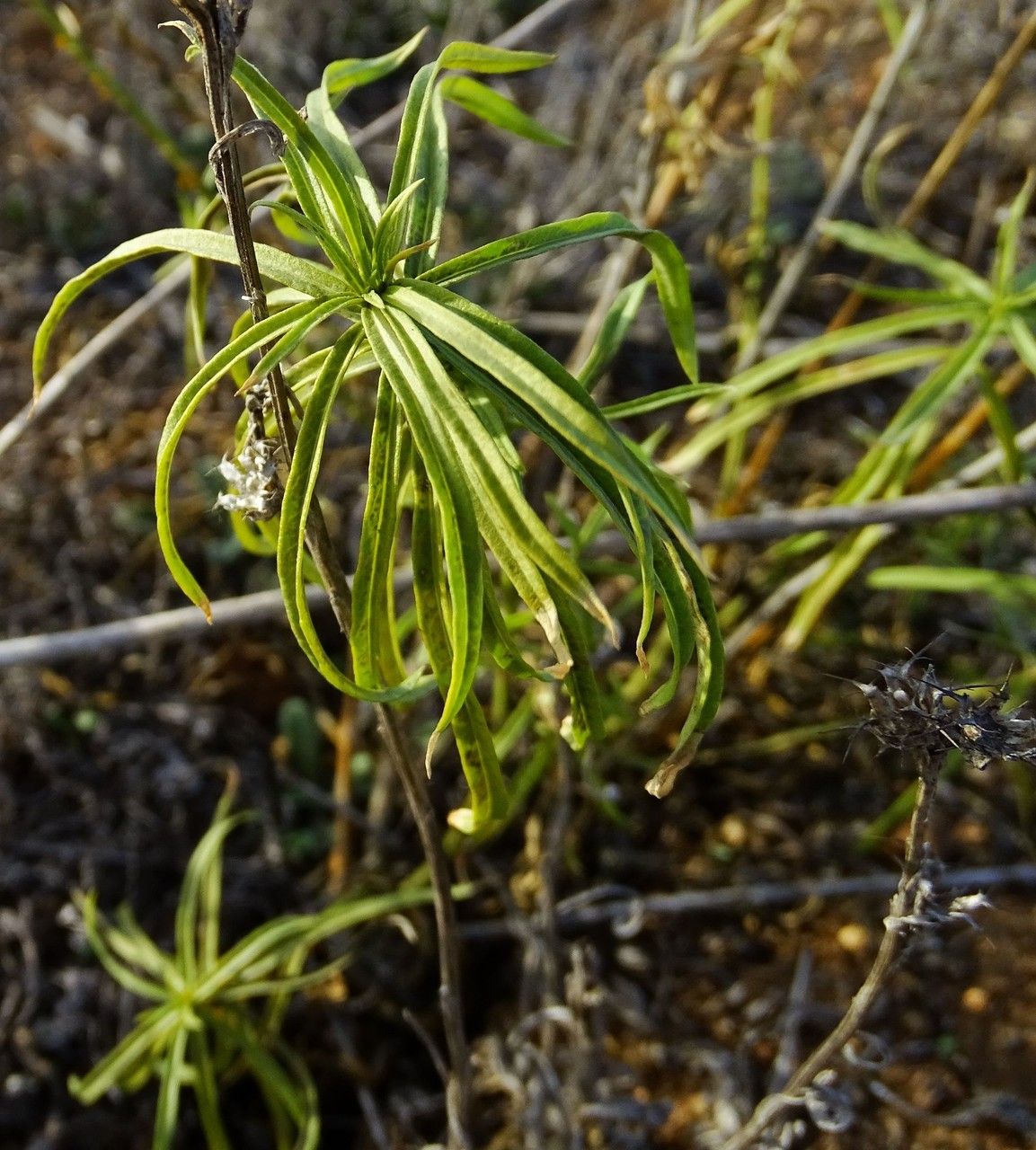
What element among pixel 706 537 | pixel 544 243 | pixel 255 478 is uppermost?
pixel 706 537

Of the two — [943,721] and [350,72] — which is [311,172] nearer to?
[350,72]

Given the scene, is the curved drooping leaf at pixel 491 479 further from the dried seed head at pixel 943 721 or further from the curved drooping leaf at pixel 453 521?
the dried seed head at pixel 943 721

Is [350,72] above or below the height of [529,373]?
above

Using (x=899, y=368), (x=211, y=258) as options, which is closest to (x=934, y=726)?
(x=211, y=258)

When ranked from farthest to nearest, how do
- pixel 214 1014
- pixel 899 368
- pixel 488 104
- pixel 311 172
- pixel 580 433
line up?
1. pixel 899 368
2. pixel 214 1014
3. pixel 488 104
4. pixel 311 172
5. pixel 580 433

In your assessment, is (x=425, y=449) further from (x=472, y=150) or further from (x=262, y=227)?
(x=472, y=150)

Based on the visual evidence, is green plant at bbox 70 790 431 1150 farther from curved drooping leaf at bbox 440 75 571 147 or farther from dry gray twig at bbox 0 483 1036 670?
curved drooping leaf at bbox 440 75 571 147

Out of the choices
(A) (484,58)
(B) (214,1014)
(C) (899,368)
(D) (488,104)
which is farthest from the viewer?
(C) (899,368)

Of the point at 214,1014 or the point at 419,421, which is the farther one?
the point at 214,1014
